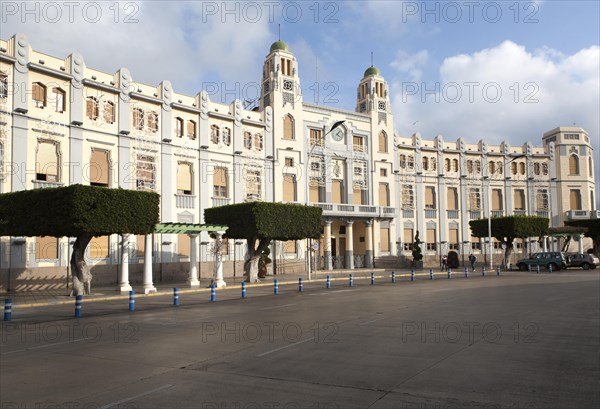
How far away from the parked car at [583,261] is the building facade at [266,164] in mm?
9211

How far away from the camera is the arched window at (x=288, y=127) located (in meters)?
48.6

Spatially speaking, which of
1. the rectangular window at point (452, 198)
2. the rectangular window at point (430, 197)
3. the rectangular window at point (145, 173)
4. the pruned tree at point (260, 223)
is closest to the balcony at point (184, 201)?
the rectangular window at point (145, 173)

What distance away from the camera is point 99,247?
3409 cm

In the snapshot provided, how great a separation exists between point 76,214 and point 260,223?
40.6ft

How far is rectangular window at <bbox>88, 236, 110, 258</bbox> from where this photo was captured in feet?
111

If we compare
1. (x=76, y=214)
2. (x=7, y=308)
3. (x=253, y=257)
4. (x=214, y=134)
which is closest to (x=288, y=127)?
(x=214, y=134)

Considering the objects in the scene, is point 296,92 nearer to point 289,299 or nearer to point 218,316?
point 289,299

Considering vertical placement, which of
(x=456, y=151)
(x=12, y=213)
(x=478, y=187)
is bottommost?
(x=12, y=213)

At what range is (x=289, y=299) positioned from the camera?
23000 millimetres

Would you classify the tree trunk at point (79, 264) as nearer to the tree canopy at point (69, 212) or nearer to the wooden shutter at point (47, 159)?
the tree canopy at point (69, 212)

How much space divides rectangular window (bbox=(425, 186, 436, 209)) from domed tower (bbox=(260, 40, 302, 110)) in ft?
63.1

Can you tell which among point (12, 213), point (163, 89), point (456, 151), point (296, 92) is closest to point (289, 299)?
point (12, 213)

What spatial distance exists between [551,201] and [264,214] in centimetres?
4609

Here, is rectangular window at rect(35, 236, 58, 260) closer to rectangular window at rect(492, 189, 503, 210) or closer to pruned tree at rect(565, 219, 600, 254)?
rectangular window at rect(492, 189, 503, 210)
